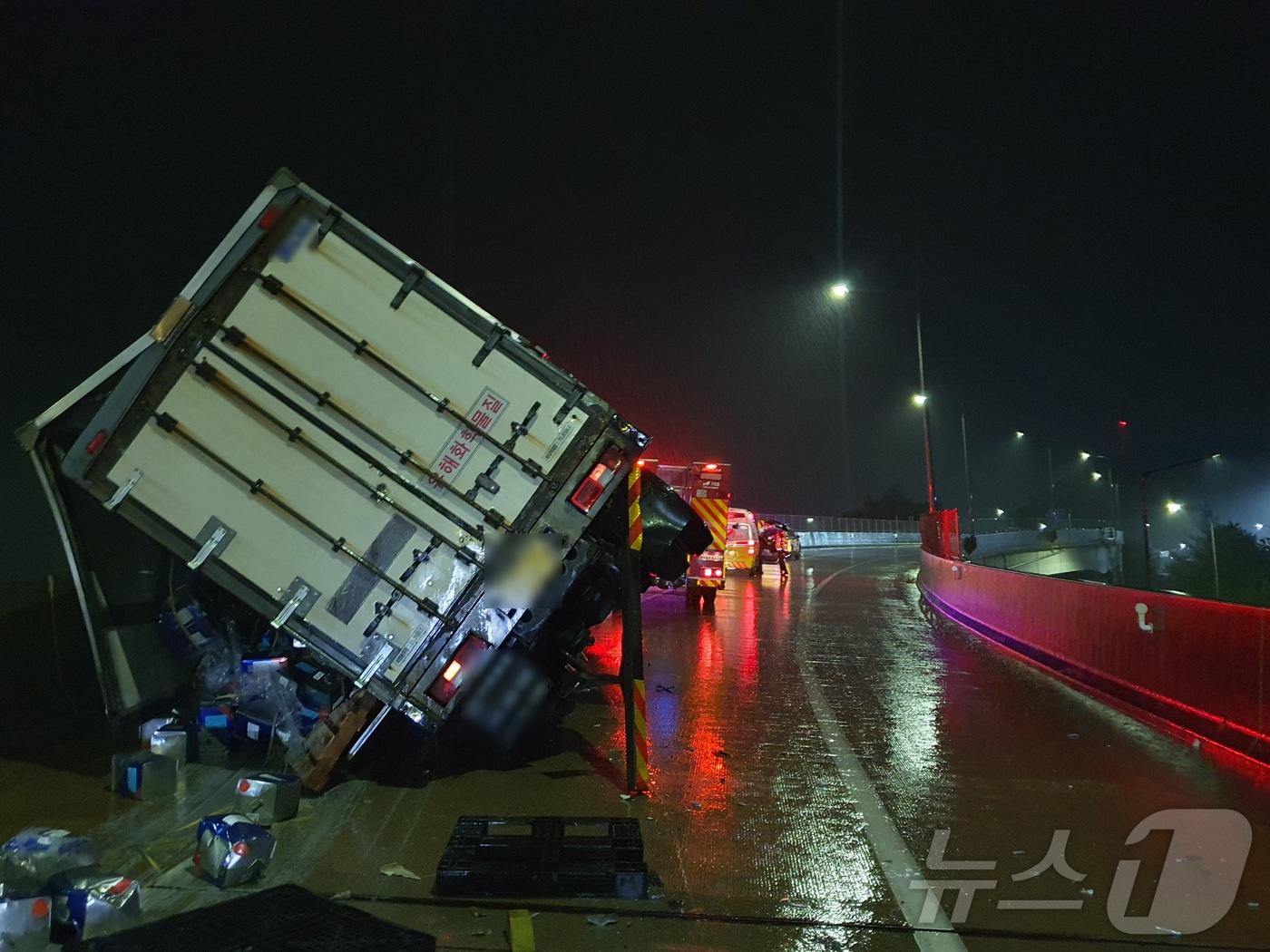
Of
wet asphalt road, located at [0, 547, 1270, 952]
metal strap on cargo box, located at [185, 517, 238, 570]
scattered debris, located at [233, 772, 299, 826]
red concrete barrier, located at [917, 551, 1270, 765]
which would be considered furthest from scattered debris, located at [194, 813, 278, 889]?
red concrete barrier, located at [917, 551, 1270, 765]

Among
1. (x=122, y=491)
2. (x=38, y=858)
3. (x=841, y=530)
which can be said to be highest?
(x=841, y=530)

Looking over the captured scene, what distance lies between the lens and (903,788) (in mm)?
6875

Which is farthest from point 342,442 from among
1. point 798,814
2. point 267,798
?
point 798,814

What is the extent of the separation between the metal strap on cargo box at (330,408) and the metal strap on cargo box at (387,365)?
0.33 m

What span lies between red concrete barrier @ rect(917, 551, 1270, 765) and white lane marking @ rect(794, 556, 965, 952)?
9.91ft

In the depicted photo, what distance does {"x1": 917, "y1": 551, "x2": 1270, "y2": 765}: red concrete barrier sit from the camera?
8000 mm

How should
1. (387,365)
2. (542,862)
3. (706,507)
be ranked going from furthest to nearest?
1. (706,507)
2. (387,365)
3. (542,862)

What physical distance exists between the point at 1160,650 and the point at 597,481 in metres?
6.23

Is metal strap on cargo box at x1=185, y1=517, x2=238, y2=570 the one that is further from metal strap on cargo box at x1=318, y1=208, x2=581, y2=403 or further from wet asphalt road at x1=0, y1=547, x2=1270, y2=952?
metal strap on cargo box at x1=318, y1=208, x2=581, y2=403

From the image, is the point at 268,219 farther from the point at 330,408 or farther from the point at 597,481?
the point at 597,481

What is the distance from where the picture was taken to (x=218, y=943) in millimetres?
3748

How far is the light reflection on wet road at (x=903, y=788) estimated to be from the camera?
4.85 metres

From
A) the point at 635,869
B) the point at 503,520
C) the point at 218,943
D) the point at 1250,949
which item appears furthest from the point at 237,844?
the point at 1250,949

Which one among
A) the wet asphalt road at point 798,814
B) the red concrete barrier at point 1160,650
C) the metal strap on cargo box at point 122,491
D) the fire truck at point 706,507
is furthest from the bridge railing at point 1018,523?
the metal strap on cargo box at point 122,491
